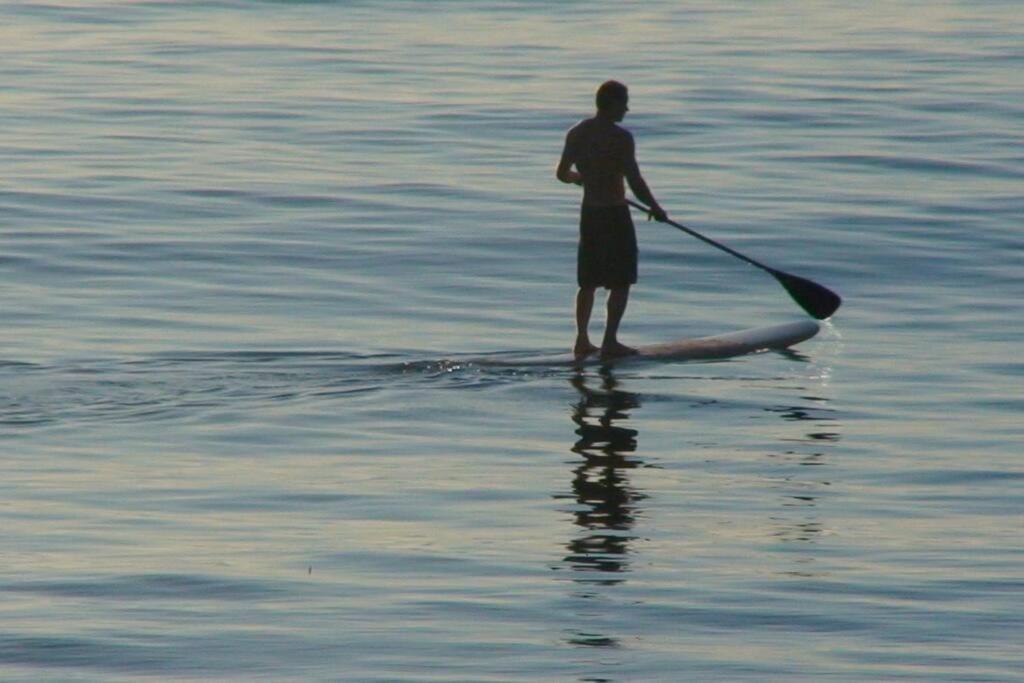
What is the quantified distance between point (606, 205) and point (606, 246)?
0.23 meters

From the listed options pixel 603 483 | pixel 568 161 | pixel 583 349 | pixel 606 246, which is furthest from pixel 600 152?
pixel 603 483

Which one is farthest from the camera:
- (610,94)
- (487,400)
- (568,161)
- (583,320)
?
(583,320)

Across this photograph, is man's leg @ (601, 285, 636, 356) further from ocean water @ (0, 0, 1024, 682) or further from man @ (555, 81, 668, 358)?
ocean water @ (0, 0, 1024, 682)

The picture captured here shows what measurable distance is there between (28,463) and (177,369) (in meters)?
2.20

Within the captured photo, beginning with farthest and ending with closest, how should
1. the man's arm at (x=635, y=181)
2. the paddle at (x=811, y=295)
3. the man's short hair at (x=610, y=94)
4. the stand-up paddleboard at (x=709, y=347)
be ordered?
the paddle at (x=811, y=295), the stand-up paddleboard at (x=709, y=347), the man's arm at (x=635, y=181), the man's short hair at (x=610, y=94)

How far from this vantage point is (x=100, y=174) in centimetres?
1992

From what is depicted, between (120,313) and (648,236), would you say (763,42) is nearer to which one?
(648,236)

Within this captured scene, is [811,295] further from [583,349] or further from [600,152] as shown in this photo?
[600,152]

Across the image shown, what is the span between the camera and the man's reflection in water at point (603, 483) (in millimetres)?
8133

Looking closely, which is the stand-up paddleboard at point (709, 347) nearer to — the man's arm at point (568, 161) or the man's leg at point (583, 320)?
the man's leg at point (583, 320)

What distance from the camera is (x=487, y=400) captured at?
36.5 ft

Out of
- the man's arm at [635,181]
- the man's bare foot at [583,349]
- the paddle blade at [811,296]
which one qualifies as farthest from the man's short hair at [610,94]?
the paddle blade at [811,296]

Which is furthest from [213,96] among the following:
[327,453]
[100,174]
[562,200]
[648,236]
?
[327,453]

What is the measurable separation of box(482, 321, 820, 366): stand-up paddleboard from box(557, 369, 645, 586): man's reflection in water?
25 cm
